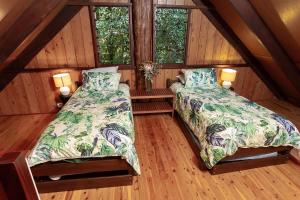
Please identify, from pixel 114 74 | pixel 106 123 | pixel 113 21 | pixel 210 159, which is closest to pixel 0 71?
pixel 114 74

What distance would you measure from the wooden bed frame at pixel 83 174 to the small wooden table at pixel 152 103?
1393 mm

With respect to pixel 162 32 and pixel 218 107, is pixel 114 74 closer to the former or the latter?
pixel 162 32

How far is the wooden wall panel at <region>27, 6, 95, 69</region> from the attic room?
0.05ft

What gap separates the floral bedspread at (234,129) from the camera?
1794mm

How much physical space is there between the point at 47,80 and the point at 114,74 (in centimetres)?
125

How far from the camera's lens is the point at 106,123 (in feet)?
6.02

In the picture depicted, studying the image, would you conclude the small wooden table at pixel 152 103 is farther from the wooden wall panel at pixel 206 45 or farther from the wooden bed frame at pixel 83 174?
the wooden bed frame at pixel 83 174

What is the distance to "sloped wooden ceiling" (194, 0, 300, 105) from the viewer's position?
83.4 inches

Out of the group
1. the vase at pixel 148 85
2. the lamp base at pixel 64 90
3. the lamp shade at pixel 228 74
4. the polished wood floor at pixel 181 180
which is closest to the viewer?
the polished wood floor at pixel 181 180

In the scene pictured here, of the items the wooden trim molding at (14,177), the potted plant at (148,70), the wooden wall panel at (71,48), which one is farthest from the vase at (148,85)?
the wooden trim molding at (14,177)

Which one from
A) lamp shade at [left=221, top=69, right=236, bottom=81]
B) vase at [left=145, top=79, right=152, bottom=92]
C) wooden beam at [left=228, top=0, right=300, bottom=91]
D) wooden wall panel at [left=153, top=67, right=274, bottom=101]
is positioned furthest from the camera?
wooden wall panel at [left=153, top=67, right=274, bottom=101]

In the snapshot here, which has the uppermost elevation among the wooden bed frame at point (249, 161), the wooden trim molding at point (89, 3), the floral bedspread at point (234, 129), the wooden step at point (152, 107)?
the wooden trim molding at point (89, 3)

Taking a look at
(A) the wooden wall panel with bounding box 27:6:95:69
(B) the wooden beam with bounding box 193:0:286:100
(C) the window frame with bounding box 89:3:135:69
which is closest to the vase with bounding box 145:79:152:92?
(C) the window frame with bounding box 89:3:135:69

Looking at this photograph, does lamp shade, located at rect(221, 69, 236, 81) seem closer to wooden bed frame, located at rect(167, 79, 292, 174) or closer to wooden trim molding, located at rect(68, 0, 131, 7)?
wooden bed frame, located at rect(167, 79, 292, 174)
